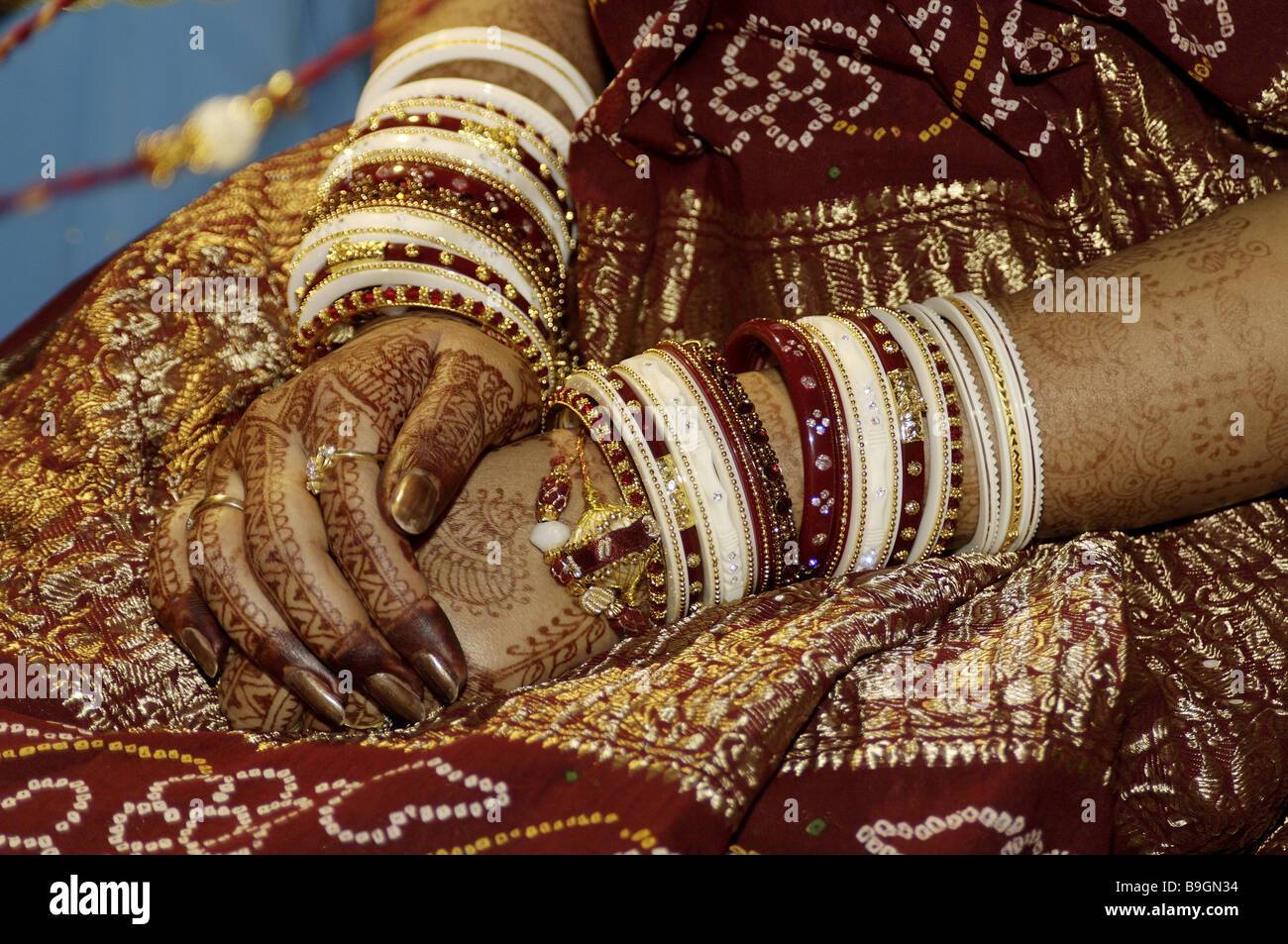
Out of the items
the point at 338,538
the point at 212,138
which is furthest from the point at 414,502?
Answer: the point at 212,138

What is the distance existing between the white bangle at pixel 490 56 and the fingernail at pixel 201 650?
0.53 meters

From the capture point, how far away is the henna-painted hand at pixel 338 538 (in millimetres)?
619

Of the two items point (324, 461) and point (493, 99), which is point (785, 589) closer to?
point (324, 461)

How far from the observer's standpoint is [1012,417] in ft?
2.26

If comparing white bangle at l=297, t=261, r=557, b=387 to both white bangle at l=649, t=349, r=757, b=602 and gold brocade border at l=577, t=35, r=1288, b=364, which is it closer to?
gold brocade border at l=577, t=35, r=1288, b=364

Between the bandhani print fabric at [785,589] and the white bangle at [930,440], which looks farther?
the white bangle at [930,440]

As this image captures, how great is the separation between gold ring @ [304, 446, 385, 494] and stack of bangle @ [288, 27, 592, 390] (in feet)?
0.62

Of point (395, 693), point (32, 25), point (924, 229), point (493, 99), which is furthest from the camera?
point (32, 25)

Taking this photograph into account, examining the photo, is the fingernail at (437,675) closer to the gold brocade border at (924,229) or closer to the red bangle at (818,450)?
the red bangle at (818,450)

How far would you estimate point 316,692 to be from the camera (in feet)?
2.04

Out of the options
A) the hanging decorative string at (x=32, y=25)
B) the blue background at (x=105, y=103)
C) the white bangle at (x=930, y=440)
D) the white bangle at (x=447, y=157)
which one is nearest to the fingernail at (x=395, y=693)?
the white bangle at (x=930, y=440)

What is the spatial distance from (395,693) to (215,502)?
19 cm

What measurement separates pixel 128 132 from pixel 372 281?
2.06ft
